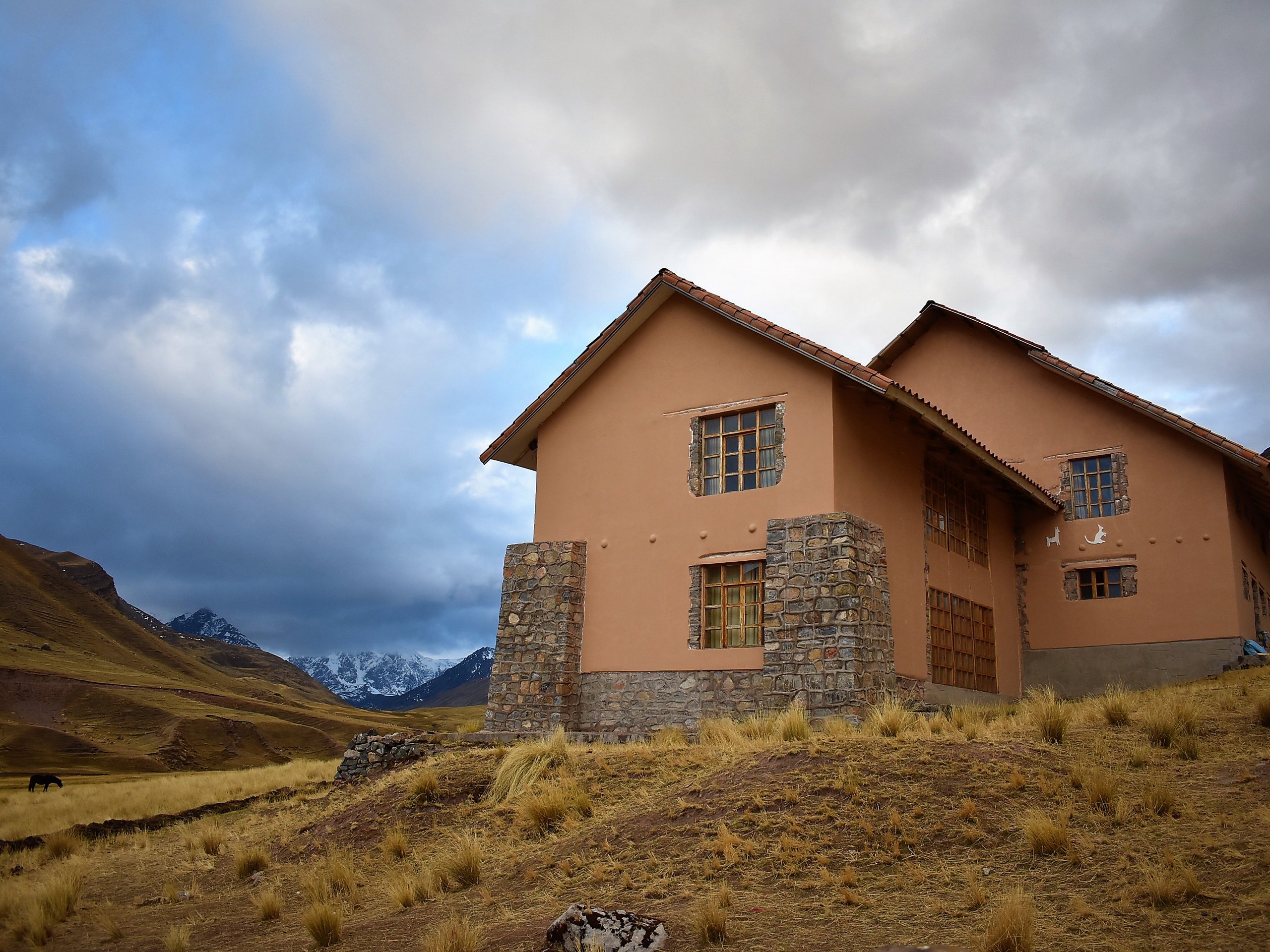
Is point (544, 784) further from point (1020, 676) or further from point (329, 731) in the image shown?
point (329, 731)

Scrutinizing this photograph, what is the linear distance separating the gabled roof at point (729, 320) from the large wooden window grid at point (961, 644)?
2808 mm

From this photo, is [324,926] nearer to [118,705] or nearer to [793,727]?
[793,727]

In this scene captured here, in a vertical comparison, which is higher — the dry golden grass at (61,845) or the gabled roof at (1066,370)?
the gabled roof at (1066,370)

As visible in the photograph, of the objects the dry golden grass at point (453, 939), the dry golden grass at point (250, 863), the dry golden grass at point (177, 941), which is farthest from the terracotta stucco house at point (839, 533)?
the dry golden grass at point (177, 941)

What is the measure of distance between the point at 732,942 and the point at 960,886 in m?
2.02

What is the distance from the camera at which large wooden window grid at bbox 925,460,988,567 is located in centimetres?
1886

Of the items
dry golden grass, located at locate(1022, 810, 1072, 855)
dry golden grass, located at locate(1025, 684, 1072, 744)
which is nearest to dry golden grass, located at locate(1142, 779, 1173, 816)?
dry golden grass, located at locate(1022, 810, 1072, 855)

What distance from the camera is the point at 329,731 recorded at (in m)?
70.1

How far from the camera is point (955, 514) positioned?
19891mm

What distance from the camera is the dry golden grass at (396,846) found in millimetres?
12539

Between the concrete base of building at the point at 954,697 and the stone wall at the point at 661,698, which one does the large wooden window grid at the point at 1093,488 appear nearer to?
the concrete base of building at the point at 954,697

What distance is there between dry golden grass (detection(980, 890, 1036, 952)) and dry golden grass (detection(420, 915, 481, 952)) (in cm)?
411

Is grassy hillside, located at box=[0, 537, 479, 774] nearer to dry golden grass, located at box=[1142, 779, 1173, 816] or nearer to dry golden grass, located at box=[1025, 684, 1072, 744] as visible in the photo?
dry golden grass, located at box=[1025, 684, 1072, 744]

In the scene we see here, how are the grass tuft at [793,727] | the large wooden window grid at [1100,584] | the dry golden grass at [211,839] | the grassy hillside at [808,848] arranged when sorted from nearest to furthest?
the grassy hillside at [808,848]
the grass tuft at [793,727]
the dry golden grass at [211,839]
the large wooden window grid at [1100,584]
